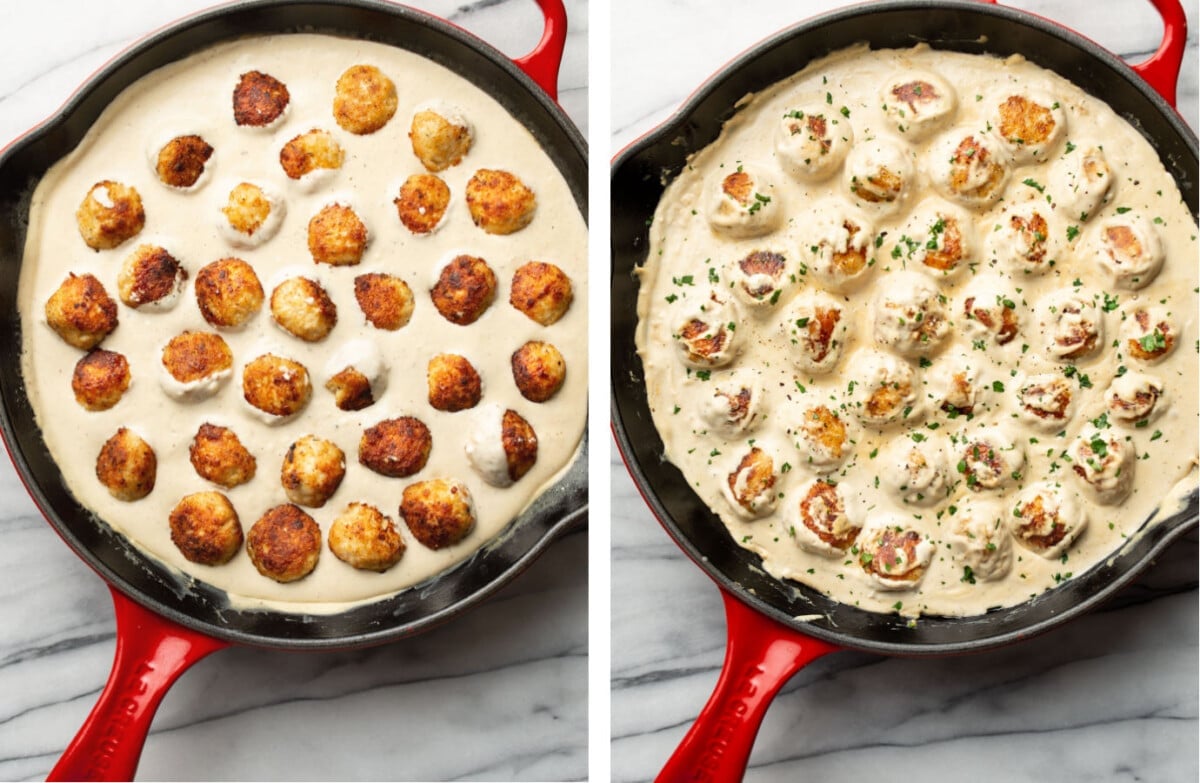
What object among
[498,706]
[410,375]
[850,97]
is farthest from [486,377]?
[850,97]

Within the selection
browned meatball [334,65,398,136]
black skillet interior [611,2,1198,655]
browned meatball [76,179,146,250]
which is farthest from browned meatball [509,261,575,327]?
browned meatball [76,179,146,250]

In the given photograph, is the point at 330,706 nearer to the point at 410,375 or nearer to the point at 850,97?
the point at 410,375

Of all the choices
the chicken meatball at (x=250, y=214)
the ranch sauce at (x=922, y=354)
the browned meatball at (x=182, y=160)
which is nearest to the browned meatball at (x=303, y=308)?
the chicken meatball at (x=250, y=214)

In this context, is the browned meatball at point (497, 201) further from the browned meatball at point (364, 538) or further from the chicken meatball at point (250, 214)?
the browned meatball at point (364, 538)

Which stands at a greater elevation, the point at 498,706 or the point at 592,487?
the point at 592,487

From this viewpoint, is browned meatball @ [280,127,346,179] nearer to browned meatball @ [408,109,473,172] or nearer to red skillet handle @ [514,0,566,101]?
browned meatball @ [408,109,473,172]

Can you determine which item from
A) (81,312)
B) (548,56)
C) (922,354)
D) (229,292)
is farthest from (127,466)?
(922,354)
